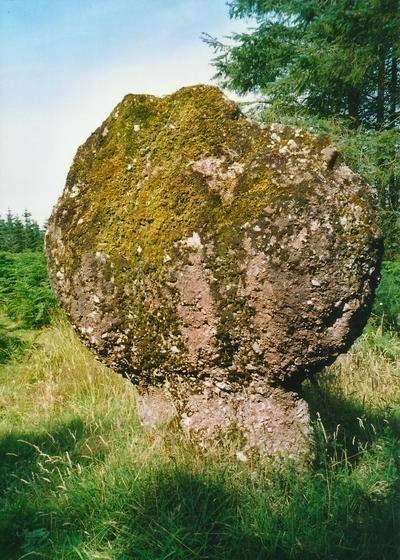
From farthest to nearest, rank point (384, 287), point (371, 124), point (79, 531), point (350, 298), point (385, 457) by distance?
point (371, 124) < point (384, 287) < point (385, 457) < point (350, 298) < point (79, 531)

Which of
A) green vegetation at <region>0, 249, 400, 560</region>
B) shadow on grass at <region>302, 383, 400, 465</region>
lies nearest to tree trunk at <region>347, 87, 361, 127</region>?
shadow on grass at <region>302, 383, 400, 465</region>

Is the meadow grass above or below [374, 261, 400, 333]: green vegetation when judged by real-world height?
below

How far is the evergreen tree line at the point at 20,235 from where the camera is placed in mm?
23525

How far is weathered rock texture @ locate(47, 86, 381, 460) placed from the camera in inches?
114

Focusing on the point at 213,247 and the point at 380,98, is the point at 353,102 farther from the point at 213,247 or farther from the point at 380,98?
the point at 213,247

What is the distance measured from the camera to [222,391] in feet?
10.5

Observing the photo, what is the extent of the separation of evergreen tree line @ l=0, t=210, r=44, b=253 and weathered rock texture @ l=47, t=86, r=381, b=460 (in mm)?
20640

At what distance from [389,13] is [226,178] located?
28.6 feet

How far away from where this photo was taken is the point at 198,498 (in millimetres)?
2715

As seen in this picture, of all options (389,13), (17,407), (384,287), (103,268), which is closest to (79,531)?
(103,268)

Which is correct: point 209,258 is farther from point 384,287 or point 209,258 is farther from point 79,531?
point 384,287

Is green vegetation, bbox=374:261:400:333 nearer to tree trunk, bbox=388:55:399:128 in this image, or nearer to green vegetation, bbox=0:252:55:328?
green vegetation, bbox=0:252:55:328

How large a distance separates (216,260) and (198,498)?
1.20 m

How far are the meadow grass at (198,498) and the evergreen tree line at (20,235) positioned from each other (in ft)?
67.1
